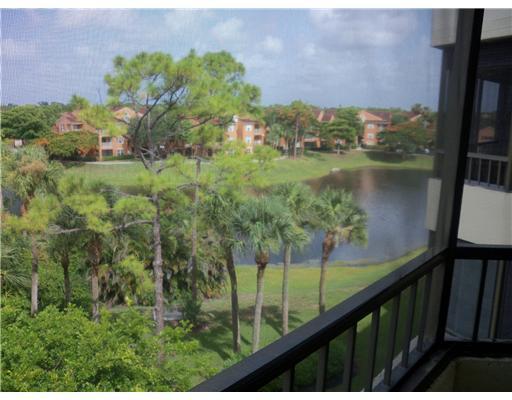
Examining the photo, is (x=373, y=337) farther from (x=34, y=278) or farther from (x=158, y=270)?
(x=34, y=278)

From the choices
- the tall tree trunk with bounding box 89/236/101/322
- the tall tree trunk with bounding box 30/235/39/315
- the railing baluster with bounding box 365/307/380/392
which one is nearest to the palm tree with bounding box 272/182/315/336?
the railing baluster with bounding box 365/307/380/392

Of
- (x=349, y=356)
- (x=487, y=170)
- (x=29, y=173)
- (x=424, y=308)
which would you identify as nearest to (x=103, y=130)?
(x=29, y=173)

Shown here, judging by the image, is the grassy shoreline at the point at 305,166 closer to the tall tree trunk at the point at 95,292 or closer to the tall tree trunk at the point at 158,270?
the tall tree trunk at the point at 158,270

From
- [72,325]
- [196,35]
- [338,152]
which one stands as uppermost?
[196,35]

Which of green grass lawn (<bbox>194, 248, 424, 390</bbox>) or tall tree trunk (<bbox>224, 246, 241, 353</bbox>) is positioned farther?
tall tree trunk (<bbox>224, 246, 241, 353</bbox>)

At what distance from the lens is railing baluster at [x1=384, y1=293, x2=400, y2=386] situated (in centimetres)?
171

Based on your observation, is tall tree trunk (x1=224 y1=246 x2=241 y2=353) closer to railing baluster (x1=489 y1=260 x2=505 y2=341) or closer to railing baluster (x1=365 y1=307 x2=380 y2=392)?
railing baluster (x1=365 y1=307 x2=380 y2=392)

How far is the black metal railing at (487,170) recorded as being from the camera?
236cm

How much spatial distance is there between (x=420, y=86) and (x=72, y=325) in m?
1.78

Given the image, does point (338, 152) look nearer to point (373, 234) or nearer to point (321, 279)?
point (373, 234)

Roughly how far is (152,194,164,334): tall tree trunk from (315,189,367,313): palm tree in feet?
2.24

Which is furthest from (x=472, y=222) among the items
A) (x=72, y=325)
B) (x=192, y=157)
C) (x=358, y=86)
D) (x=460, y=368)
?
(x=72, y=325)

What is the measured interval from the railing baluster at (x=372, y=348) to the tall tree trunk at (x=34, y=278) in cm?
134

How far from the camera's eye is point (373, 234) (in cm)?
186
